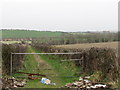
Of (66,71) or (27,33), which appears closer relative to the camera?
(66,71)

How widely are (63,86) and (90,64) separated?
8.71 feet

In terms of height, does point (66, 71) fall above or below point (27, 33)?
below

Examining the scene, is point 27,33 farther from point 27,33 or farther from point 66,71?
point 66,71

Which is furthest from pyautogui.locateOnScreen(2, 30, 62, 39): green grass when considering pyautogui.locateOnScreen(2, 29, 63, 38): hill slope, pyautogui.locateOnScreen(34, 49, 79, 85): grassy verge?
pyautogui.locateOnScreen(34, 49, 79, 85): grassy verge

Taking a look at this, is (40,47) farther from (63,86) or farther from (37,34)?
(63,86)

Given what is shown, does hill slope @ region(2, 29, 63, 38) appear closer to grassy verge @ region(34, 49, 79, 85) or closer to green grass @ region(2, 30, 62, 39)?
green grass @ region(2, 30, 62, 39)

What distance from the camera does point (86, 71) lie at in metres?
12.8

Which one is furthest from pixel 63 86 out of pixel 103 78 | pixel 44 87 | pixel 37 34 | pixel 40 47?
pixel 37 34

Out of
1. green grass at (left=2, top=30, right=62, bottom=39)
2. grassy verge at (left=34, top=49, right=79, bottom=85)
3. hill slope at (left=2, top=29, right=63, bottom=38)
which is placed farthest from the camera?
green grass at (left=2, top=30, right=62, bottom=39)

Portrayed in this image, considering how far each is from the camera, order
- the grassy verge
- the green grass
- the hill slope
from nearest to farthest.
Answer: the grassy verge
the hill slope
the green grass

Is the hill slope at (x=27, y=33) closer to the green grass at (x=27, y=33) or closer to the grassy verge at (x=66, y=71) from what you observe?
the green grass at (x=27, y=33)

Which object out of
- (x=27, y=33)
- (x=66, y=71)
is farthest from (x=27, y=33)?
(x=66, y=71)

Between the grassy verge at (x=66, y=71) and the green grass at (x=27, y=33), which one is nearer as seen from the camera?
the grassy verge at (x=66, y=71)

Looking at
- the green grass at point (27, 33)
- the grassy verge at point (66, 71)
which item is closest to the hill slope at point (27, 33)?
the green grass at point (27, 33)
